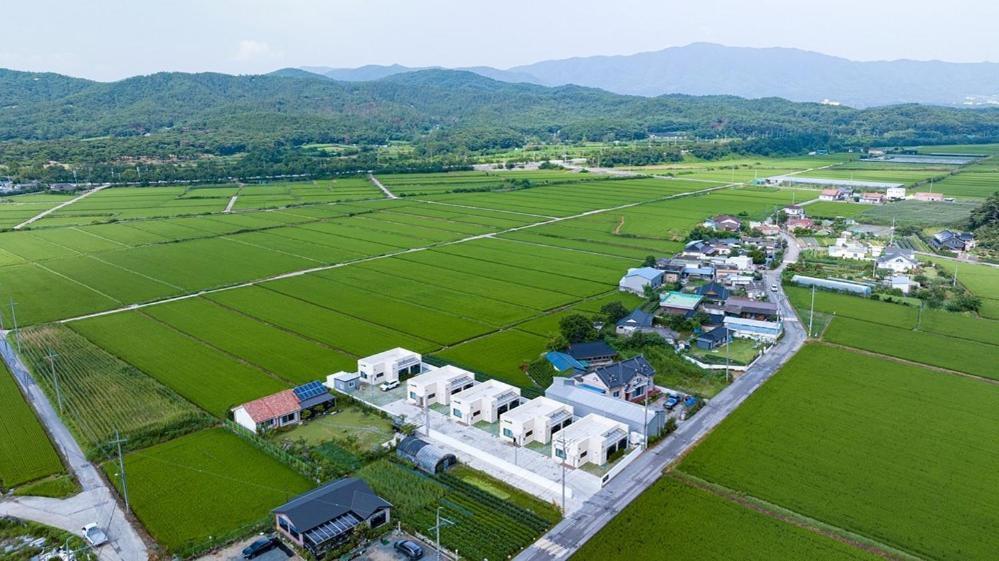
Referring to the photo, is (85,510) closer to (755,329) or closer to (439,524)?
(439,524)

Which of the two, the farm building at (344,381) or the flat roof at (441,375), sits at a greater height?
the flat roof at (441,375)

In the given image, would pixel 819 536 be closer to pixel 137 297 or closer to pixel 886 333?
pixel 886 333

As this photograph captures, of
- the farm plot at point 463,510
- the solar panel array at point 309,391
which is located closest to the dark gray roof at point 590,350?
the farm plot at point 463,510

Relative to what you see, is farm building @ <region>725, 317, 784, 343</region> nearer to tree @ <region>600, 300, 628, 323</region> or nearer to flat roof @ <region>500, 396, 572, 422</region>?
tree @ <region>600, 300, 628, 323</region>

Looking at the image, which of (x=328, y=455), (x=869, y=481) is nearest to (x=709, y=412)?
(x=869, y=481)

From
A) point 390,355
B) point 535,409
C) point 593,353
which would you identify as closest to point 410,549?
point 535,409

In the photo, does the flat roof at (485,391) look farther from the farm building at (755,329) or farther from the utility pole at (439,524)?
the farm building at (755,329)

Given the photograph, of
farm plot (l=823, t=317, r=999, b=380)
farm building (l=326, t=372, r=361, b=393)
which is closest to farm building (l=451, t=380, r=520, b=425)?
farm building (l=326, t=372, r=361, b=393)
